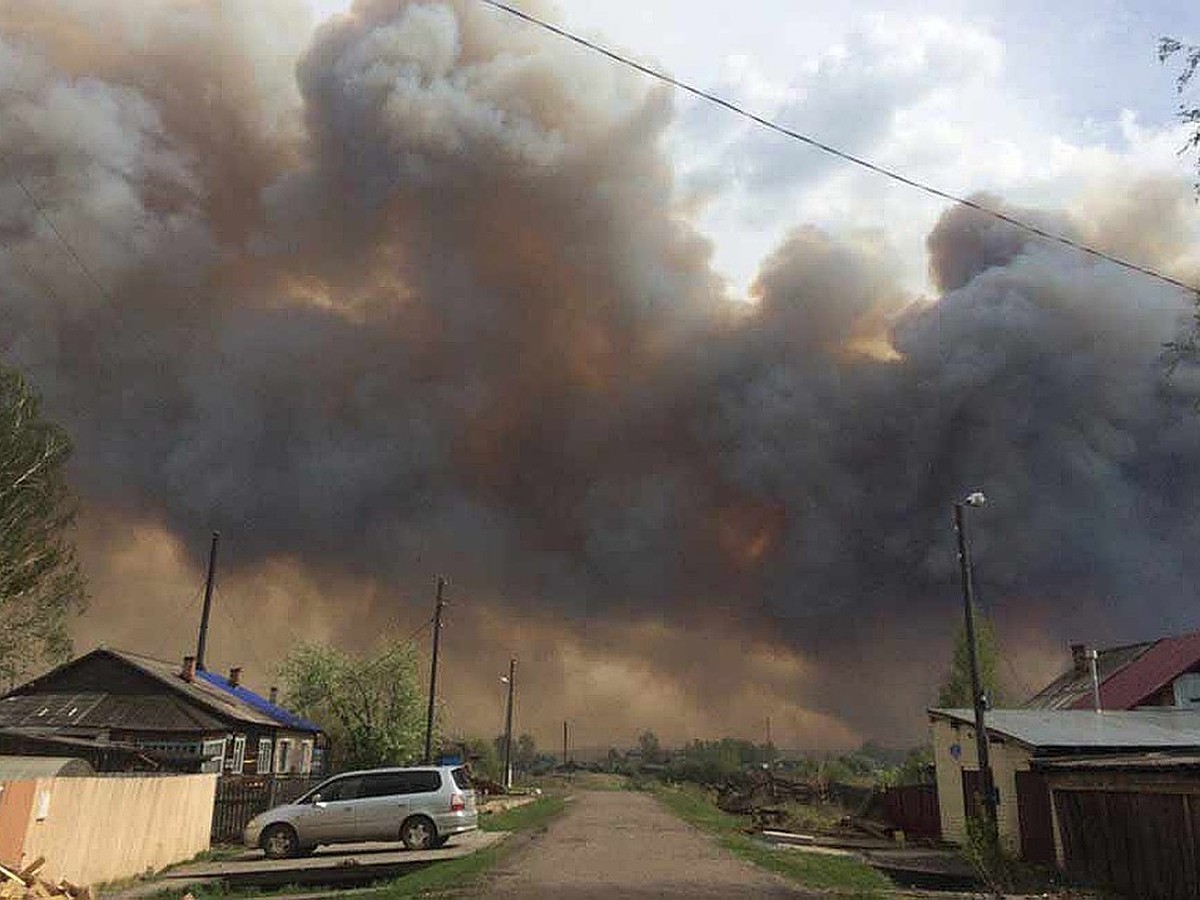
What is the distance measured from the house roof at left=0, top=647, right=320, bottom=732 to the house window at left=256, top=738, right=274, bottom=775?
38.6 inches

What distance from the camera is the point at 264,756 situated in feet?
126

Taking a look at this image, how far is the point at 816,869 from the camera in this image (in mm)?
17797

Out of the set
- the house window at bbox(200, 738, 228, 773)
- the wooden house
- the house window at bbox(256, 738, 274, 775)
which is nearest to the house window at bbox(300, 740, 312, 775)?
the wooden house

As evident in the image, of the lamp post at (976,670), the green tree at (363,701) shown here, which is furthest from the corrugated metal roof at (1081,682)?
the green tree at (363,701)

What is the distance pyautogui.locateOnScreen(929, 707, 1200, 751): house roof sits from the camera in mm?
22609

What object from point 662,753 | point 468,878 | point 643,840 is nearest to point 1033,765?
point 643,840

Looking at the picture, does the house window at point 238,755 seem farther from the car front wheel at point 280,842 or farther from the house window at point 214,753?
the car front wheel at point 280,842

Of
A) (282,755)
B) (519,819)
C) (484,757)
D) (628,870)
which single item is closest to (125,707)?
(282,755)

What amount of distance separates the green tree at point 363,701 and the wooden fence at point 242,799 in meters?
18.2

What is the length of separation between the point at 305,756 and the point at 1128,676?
37.1m

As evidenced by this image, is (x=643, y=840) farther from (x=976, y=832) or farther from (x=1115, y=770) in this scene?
(x=1115, y=770)

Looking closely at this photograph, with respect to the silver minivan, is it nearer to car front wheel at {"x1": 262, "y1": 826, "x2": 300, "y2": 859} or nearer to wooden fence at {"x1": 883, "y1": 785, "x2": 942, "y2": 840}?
car front wheel at {"x1": 262, "y1": 826, "x2": 300, "y2": 859}

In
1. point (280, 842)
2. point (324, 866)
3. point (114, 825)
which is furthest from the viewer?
point (280, 842)

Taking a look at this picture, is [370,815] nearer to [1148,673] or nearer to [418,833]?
[418,833]
